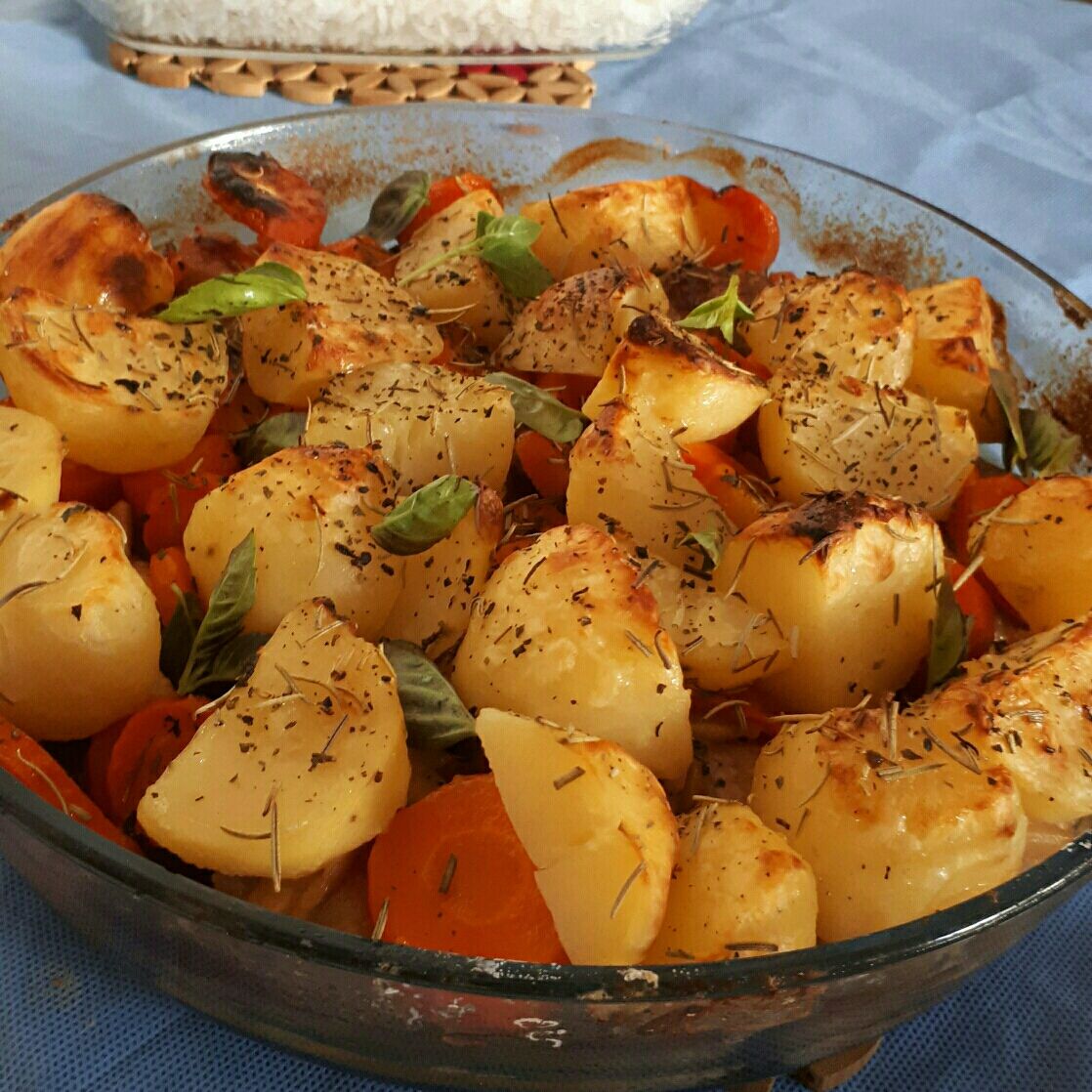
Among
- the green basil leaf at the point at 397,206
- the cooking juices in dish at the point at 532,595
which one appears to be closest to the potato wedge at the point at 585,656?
the cooking juices in dish at the point at 532,595

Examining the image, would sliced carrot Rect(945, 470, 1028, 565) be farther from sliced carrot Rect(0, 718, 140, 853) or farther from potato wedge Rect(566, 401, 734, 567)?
sliced carrot Rect(0, 718, 140, 853)

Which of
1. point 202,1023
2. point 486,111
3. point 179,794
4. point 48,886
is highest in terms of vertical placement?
point 486,111

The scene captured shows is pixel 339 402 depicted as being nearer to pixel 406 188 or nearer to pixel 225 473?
pixel 225 473

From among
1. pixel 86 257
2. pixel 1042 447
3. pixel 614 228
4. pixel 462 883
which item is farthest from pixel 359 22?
pixel 462 883

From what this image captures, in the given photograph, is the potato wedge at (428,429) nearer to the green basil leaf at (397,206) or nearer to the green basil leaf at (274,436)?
the green basil leaf at (274,436)

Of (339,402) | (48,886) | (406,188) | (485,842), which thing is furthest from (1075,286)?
(48,886)

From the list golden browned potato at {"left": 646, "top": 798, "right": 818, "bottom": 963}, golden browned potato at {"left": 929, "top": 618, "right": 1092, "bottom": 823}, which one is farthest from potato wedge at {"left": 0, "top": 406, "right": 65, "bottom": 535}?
golden browned potato at {"left": 929, "top": 618, "right": 1092, "bottom": 823}
